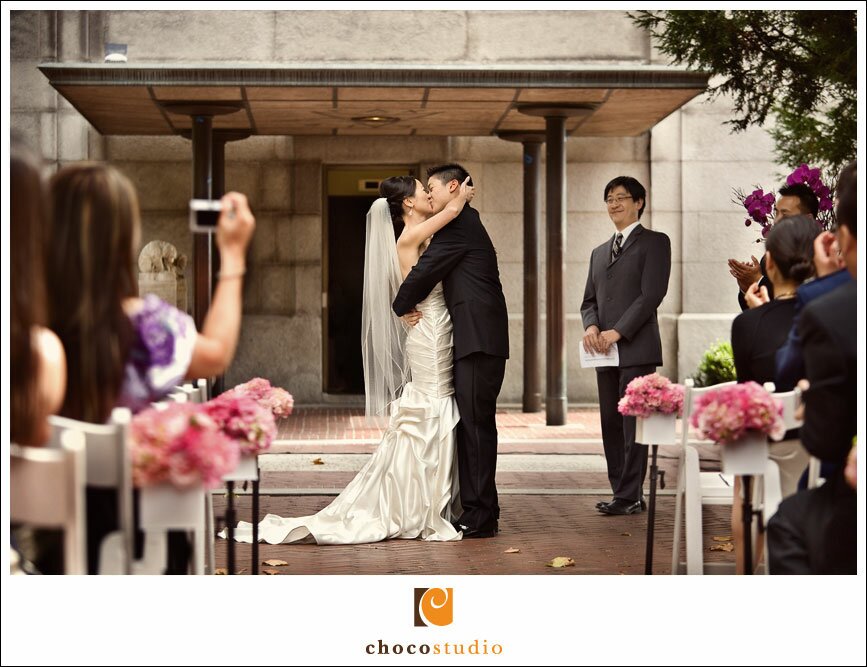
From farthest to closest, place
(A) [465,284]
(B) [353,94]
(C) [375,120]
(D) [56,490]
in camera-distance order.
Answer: (C) [375,120] → (B) [353,94] → (A) [465,284] → (D) [56,490]

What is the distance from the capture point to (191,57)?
23.0 ft

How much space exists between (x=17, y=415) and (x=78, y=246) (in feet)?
1.60

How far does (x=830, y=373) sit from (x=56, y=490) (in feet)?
7.05

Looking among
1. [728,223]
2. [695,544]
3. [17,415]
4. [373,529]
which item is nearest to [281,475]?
[373,529]

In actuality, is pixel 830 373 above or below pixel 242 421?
above

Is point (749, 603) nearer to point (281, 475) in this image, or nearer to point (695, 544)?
point (695, 544)

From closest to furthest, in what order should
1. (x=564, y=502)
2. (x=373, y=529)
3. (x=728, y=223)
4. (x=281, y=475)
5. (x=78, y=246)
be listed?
(x=78, y=246) < (x=373, y=529) < (x=564, y=502) < (x=281, y=475) < (x=728, y=223)

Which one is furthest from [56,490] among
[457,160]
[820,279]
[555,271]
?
[457,160]

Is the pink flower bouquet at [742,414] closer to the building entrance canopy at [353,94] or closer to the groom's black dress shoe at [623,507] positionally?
the groom's black dress shoe at [623,507]

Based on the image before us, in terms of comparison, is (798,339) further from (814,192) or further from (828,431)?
(814,192)

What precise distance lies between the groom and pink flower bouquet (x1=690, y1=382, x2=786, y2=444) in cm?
220

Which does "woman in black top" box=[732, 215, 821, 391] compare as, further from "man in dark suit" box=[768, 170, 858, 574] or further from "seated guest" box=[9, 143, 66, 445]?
"seated guest" box=[9, 143, 66, 445]

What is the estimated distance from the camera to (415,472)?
19.9 ft

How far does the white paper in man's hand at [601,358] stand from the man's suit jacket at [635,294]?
0.04m
